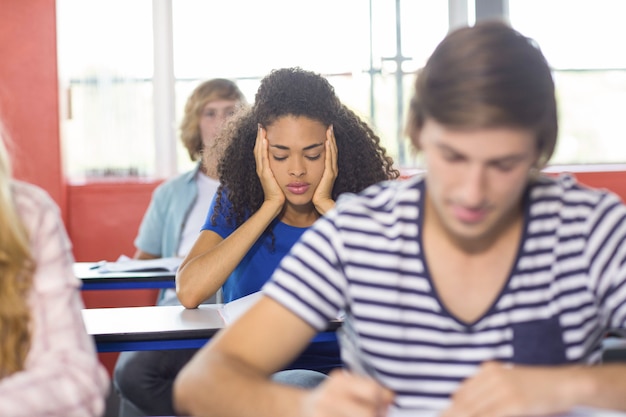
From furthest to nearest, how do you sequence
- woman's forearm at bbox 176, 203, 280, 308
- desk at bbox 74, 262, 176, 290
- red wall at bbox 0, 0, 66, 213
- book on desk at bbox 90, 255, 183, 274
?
red wall at bbox 0, 0, 66, 213, book on desk at bbox 90, 255, 183, 274, desk at bbox 74, 262, 176, 290, woman's forearm at bbox 176, 203, 280, 308

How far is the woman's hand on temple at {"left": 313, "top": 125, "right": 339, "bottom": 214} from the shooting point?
2.42 meters

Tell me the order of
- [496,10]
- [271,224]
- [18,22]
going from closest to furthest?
[271,224]
[18,22]
[496,10]

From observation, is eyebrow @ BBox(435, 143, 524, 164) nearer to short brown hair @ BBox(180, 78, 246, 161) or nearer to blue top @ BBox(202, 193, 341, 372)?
blue top @ BBox(202, 193, 341, 372)

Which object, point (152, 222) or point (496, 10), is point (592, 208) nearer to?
point (152, 222)

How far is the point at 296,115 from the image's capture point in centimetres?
239

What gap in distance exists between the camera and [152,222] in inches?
149

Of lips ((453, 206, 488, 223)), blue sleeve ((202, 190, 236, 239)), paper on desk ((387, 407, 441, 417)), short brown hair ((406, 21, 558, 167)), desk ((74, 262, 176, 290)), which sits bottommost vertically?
desk ((74, 262, 176, 290))

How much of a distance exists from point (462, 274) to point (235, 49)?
3495mm

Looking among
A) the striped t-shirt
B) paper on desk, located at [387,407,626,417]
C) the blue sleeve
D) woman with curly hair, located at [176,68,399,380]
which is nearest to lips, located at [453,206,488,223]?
the striped t-shirt

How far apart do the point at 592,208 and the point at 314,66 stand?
3426mm

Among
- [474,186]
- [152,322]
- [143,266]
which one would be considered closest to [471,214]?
[474,186]

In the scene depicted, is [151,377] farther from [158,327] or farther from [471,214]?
[471,214]

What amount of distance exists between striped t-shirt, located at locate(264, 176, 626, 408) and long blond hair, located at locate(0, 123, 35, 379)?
0.33 meters

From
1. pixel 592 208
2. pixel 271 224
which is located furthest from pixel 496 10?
pixel 592 208
